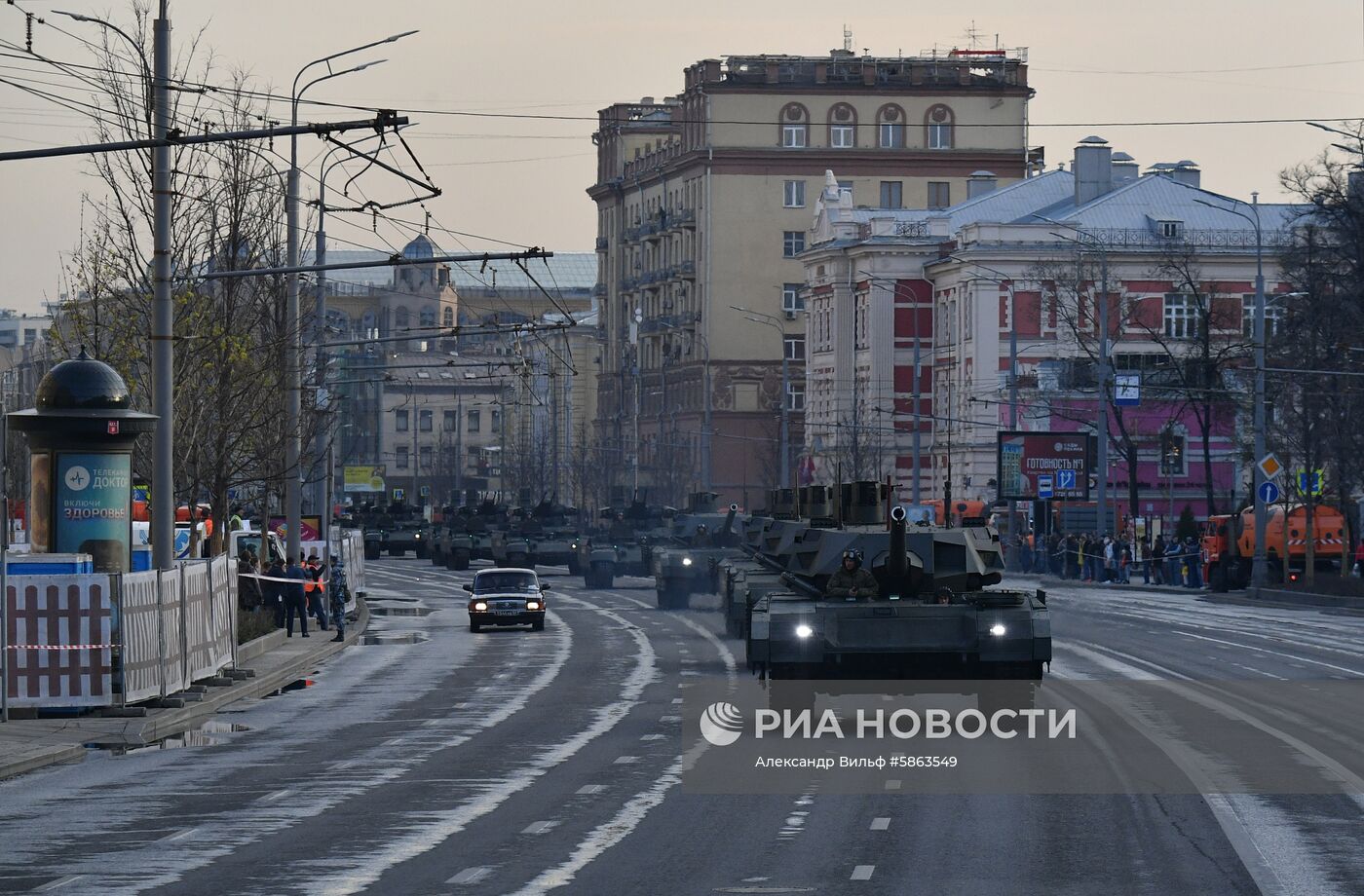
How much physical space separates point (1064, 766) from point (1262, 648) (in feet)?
60.9

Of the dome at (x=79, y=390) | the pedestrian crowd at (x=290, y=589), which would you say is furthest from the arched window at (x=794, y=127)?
the dome at (x=79, y=390)

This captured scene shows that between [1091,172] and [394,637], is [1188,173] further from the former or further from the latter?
[394,637]

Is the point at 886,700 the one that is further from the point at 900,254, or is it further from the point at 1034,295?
the point at 900,254

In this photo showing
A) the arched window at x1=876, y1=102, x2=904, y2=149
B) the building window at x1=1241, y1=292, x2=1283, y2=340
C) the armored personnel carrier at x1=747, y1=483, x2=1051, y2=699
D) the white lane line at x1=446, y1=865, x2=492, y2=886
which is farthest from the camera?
the arched window at x1=876, y1=102, x2=904, y2=149

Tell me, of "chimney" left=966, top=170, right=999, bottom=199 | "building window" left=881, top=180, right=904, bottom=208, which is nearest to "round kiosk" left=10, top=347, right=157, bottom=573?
"chimney" left=966, top=170, right=999, bottom=199

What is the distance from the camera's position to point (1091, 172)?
3912 inches

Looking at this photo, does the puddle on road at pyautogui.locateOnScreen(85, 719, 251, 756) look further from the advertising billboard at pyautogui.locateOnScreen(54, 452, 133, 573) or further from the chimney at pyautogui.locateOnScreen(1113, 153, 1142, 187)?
the chimney at pyautogui.locateOnScreen(1113, 153, 1142, 187)

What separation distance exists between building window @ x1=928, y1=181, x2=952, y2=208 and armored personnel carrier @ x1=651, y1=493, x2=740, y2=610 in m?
68.5

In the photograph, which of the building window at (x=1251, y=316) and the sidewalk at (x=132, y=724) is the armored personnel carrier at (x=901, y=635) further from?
the building window at (x=1251, y=316)

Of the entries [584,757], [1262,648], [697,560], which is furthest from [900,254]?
[584,757]

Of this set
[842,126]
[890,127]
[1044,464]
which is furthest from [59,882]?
[890,127]

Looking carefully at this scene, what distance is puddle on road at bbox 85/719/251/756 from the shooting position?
2280 centimetres

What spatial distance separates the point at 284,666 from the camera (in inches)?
1334

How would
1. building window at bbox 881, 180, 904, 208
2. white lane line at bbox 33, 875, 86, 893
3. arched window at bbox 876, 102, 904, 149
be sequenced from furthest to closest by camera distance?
building window at bbox 881, 180, 904, 208, arched window at bbox 876, 102, 904, 149, white lane line at bbox 33, 875, 86, 893
